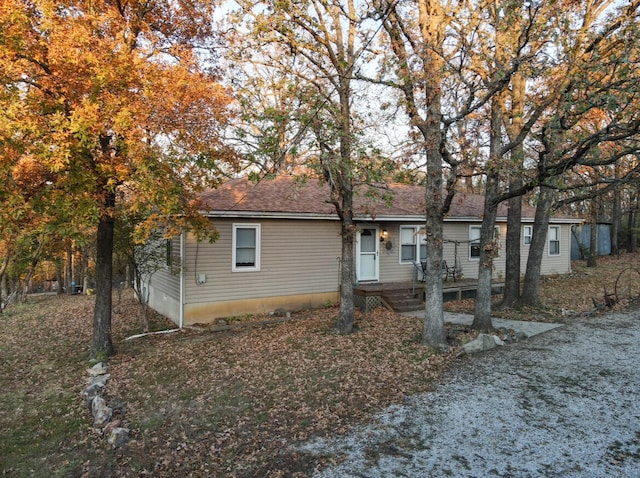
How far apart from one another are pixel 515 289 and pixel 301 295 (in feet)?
20.2

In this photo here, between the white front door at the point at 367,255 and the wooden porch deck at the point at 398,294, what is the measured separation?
0.37m

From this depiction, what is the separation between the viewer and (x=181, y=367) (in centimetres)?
721

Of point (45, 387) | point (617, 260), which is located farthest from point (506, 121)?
point (617, 260)

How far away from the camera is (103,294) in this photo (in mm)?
8242

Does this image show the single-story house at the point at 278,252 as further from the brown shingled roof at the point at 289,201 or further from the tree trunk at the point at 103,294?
the tree trunk at the point at 103,294

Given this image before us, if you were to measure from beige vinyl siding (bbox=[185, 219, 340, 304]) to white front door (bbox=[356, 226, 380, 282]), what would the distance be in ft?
2.75

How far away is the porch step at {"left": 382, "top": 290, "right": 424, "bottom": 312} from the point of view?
1174cm

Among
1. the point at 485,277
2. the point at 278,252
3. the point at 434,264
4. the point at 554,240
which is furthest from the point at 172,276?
the point at 554,240

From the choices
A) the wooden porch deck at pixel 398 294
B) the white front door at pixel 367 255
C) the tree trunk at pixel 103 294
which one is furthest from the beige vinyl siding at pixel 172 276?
the white front door at pixel 367 255

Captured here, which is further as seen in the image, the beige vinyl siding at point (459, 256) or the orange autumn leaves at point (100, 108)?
the beige vinyl siding at point (459, 256)

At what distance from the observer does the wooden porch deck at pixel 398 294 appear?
469 inches

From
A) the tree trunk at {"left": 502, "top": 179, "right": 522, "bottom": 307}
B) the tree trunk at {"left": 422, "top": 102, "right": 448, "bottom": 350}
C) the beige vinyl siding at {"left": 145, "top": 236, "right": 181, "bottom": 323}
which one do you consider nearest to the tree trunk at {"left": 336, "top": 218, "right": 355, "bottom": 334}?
the tree trunk at {"left": 422, "top": 102, "right": 448, "bottom": 350}

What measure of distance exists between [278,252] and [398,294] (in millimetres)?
3787

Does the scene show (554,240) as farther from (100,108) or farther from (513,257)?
(100,108)
